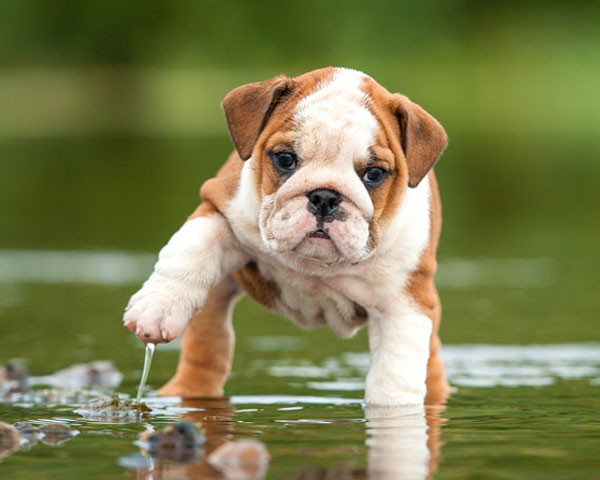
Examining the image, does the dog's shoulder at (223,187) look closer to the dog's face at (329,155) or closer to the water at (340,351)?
the dog's face at (329,155)

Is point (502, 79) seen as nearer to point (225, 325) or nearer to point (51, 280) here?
point (51, 280)

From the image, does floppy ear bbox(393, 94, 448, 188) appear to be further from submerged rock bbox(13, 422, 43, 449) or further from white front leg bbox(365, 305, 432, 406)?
submerged rock bbox(13, 422, 43, 449)

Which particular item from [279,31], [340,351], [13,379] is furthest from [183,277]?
[279,31]

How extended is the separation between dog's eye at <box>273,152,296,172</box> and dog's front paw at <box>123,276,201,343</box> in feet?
2.25

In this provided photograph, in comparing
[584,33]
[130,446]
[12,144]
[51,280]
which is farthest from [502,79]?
[130,446]

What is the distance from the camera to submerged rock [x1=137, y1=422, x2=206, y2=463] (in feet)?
14.9

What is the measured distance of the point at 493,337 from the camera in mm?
8500

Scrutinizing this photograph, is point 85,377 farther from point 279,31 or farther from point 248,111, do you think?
point 279,31

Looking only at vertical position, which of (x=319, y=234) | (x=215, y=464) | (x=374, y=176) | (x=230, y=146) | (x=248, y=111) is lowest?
(x=215, y=464)

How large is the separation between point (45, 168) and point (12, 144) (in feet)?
26.0

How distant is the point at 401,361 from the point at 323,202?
34.6 inches

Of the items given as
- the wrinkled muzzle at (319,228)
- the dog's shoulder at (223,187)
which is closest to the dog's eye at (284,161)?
the wrinkled muzzle at (319,228)

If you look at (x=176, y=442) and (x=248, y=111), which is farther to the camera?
(x=248, y=111)

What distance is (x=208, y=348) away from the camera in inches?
258
